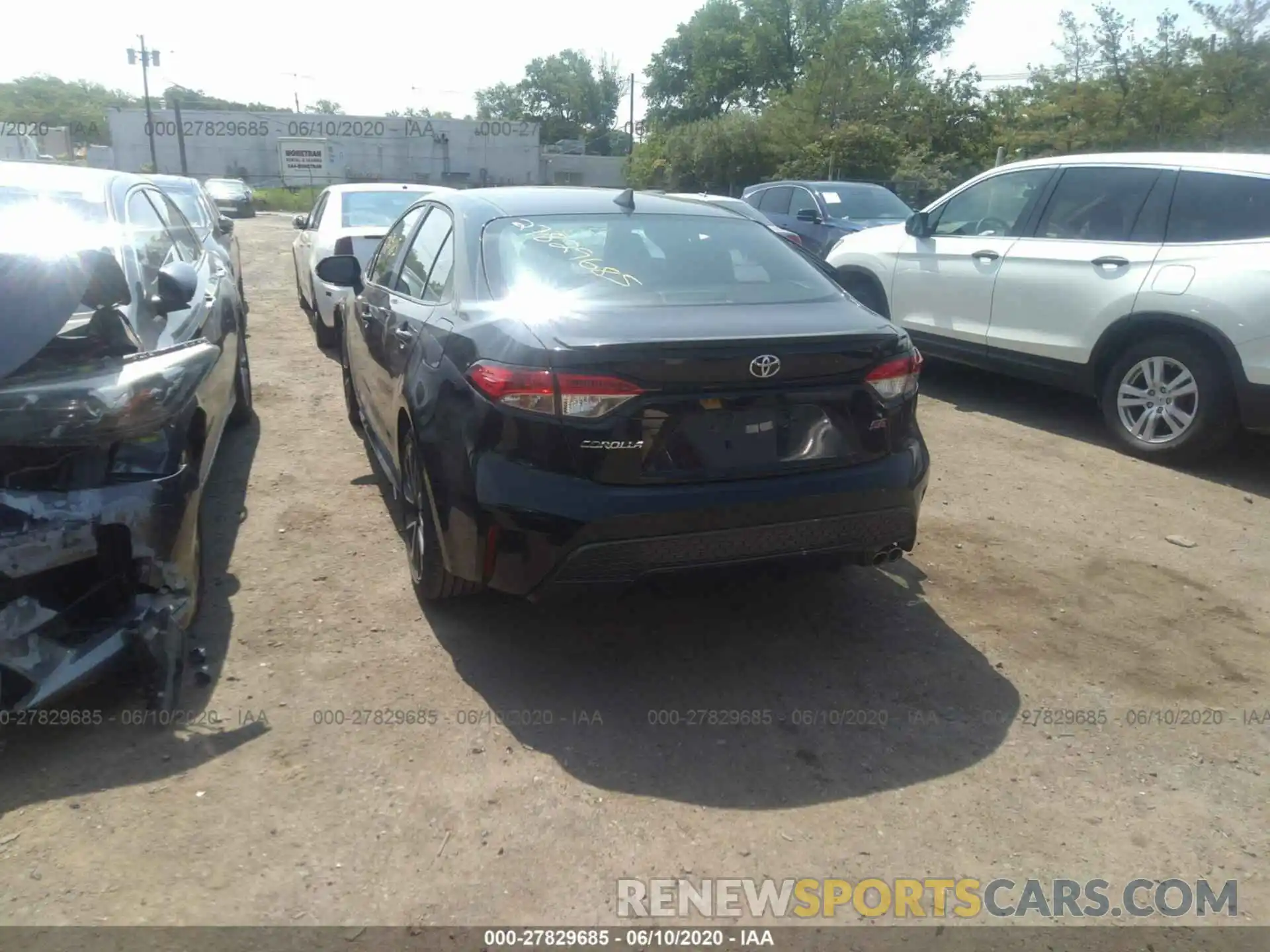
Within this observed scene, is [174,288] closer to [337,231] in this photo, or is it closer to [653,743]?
[653,743]

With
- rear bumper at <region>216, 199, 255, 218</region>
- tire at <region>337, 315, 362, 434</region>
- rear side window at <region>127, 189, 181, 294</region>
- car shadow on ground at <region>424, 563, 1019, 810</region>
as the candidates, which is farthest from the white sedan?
rear bumper at <region>216, 199, 255, 218</region>

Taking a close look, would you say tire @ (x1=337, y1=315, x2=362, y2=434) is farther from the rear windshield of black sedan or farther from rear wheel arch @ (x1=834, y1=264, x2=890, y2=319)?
rear wheel arch @ (x1=834, y1=264, x2=890, y2=319)

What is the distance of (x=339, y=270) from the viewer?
5156mm

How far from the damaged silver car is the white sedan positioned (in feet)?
14.7

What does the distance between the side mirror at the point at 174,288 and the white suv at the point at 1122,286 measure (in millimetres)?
4298

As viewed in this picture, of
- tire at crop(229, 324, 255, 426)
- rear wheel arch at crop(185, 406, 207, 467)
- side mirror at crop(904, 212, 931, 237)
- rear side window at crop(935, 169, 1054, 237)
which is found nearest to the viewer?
rear wheel arch at crop(185, 406, 207, 467)

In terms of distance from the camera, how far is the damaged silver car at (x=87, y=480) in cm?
284

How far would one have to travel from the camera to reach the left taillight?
9.84ft

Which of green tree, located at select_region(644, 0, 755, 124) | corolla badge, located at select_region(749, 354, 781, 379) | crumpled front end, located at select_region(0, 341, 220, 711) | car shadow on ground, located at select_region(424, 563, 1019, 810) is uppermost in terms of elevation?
green tree, located at select_region(644, 0, 755, 124)

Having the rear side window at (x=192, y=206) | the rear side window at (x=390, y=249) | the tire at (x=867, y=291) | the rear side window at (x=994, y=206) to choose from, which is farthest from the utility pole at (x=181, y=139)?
the rear side window at (x=390, y=249)

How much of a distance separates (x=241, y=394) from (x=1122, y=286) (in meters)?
5.58

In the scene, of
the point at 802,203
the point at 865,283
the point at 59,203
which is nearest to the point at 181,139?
the point at 802,203

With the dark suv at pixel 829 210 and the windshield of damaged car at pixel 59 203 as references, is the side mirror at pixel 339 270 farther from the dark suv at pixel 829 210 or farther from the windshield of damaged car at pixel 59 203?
the dark suv at pixel 829 210
